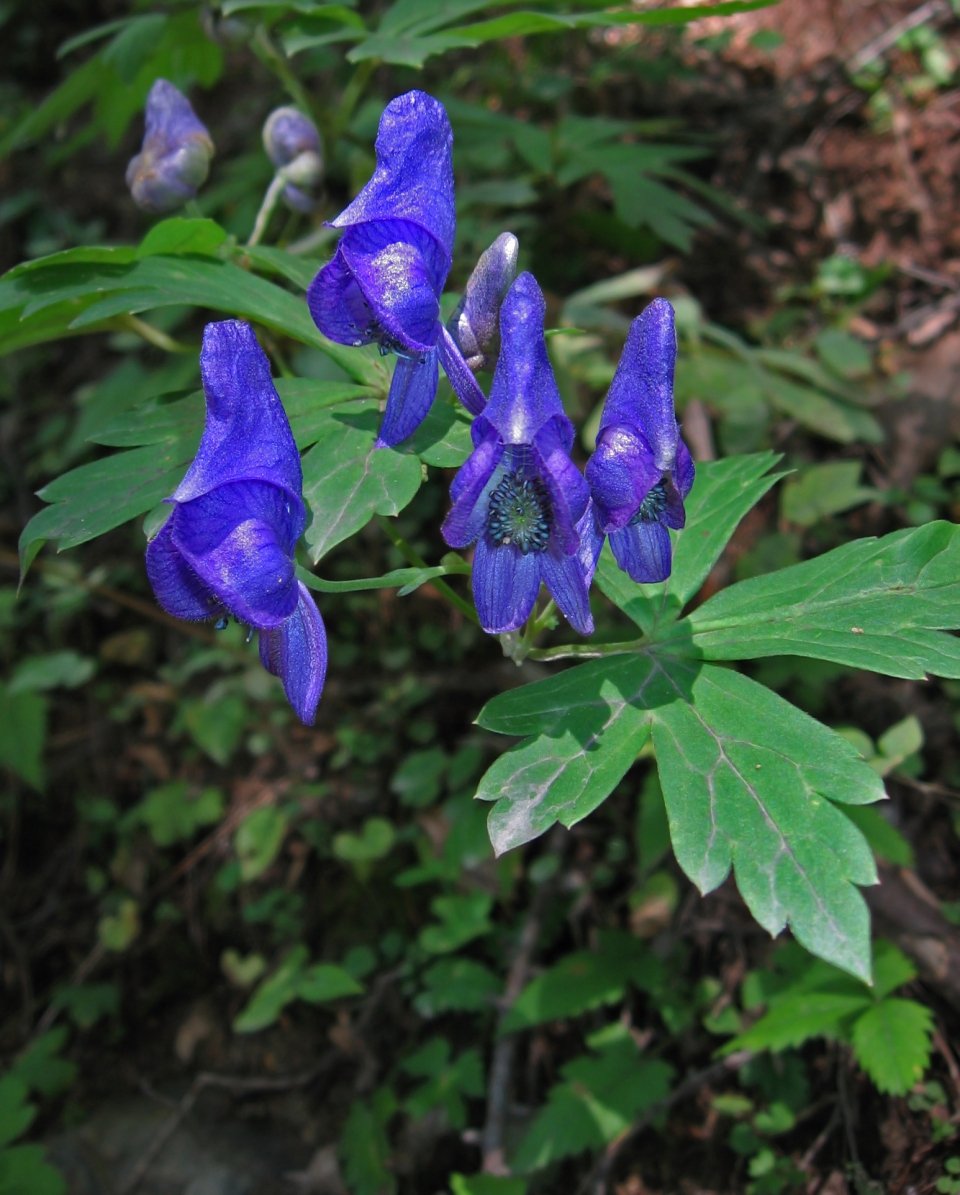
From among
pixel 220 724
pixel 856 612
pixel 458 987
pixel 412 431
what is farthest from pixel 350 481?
pixel 220 724

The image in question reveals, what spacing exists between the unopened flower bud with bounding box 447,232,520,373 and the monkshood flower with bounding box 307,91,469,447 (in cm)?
5

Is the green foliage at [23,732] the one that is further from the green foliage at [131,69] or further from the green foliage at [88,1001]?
the green foliage at [131,69]

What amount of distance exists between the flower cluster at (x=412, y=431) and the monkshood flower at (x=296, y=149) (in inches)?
40.8

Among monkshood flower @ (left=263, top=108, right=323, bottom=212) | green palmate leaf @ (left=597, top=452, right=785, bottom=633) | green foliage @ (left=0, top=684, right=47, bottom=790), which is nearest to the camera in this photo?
green palmate leaf @ (left=597, top=452, right=785, bottom=633)

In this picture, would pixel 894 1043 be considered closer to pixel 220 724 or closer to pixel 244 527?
pixel 244 527

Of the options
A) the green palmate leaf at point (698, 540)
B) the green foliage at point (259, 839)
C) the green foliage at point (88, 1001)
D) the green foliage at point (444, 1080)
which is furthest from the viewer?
the green foliage at point (88, 1001)

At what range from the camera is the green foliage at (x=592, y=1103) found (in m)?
2.21

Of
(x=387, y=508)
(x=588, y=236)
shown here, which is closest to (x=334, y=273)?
(x=387, y=508)

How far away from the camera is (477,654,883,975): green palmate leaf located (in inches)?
48.7

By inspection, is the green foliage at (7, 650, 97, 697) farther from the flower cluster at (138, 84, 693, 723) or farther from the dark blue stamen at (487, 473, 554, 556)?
the dark blue stamen at (487, 473, 554, 556)

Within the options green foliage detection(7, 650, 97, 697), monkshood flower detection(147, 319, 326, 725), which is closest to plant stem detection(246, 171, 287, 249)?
monkshood flower detection(147, 319, 326, 725)

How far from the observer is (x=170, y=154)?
2.18 m

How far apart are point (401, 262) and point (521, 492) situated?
39 cm

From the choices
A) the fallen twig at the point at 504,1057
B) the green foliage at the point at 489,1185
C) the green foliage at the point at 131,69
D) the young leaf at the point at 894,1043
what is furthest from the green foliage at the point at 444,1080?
the green foliage at the point at 131,69
